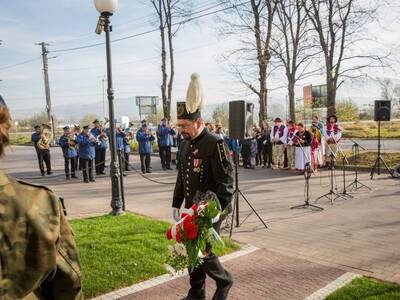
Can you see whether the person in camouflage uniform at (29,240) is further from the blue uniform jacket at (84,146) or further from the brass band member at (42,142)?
the brass band member at (42,142)

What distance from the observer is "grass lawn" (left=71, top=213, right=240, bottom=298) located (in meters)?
5.27

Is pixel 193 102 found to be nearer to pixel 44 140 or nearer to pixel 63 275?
pixel 63 275

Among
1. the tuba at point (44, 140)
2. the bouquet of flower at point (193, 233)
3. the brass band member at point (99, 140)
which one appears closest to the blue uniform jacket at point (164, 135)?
the brass band member at point (99, 140)

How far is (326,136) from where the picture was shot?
54.4ft

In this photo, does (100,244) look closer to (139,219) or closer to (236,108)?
(139,219)

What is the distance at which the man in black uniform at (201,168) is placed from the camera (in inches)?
164

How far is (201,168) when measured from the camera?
438cm

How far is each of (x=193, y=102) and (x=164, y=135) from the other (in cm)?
1353

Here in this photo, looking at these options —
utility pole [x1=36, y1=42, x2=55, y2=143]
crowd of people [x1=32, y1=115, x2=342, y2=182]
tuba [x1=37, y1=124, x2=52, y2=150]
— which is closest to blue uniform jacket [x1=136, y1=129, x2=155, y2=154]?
crowd of people [x1=32, y1=115, x2=342, y2=182]

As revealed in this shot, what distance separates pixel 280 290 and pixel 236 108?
3.97 m

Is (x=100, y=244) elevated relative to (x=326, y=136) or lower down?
lower down

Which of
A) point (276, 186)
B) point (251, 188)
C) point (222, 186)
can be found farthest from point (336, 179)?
point (222, 186)

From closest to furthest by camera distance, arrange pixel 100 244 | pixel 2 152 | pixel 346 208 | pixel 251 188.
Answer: pixel 2 152 → pixel 100 244 → pixel 346 208 → pixel 251 188

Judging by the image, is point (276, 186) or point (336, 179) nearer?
point (276, 186)
